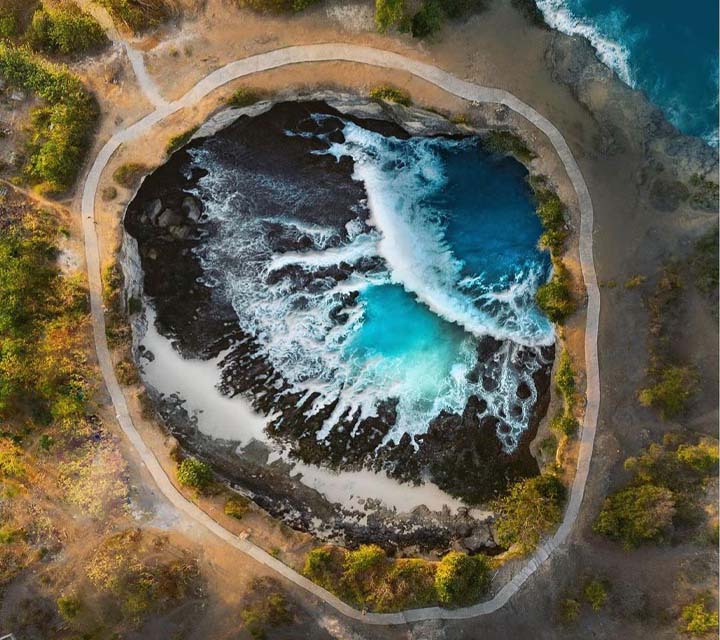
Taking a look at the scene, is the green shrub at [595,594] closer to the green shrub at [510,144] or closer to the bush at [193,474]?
the bush at [193,474]

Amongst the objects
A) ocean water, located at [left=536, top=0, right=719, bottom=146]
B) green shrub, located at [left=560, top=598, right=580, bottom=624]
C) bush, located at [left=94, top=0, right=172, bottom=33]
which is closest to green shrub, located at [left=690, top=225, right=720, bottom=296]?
ocean water, located at [left=536, top=0, right=719, bottom=146]

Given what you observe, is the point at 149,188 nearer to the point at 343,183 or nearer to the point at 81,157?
the point at 81,157

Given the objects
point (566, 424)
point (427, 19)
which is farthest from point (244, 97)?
point (566, 424)

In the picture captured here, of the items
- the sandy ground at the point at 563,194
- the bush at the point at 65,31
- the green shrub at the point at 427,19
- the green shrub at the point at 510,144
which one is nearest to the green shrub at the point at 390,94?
the sandy ground at the point at 563,194

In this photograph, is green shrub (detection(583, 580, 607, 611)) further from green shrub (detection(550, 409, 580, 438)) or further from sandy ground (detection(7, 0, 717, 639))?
green shrub (detection(550, 409, 580, 438))

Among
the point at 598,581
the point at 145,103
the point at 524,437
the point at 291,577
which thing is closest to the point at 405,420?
the point at 524,437

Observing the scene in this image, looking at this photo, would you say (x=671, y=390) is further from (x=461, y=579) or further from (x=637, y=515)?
(x=461, y=579)
